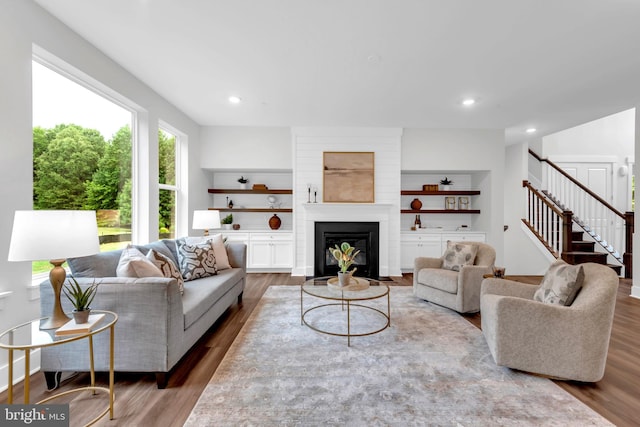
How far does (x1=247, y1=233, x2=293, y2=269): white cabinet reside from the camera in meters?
5.30

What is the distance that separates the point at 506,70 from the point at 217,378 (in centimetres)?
388

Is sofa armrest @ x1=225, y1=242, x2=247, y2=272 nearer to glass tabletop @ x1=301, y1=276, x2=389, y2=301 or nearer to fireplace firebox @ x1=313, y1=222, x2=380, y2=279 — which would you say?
glass tabletop @ x1=301, y1=276, x2=389, y2=301

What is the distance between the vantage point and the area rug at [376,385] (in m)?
1.67

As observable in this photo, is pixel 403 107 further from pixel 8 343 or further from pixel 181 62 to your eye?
pixel 8 343

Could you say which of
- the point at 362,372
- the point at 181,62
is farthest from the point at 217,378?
the point at 181,62

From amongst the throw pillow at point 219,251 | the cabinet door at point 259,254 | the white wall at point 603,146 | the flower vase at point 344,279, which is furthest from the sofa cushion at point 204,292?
the white wall at point 603,146

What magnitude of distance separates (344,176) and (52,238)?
421 cm

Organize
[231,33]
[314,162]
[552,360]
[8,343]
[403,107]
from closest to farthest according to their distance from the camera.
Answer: [8,343] → [552,360] → [231,33] → [403,107] → [314,162]

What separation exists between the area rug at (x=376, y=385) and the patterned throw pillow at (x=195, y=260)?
2.61 feet

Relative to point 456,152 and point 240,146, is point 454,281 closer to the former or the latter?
point 456,152

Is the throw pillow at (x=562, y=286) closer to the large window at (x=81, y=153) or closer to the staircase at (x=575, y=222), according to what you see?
the staircase at (x=575, y=222)

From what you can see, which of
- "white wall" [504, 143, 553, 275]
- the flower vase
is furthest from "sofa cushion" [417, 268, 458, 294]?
"white wall" [504, 143, 553, 275]

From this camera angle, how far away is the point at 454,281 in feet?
10.9

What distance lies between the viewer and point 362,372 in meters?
2.12
